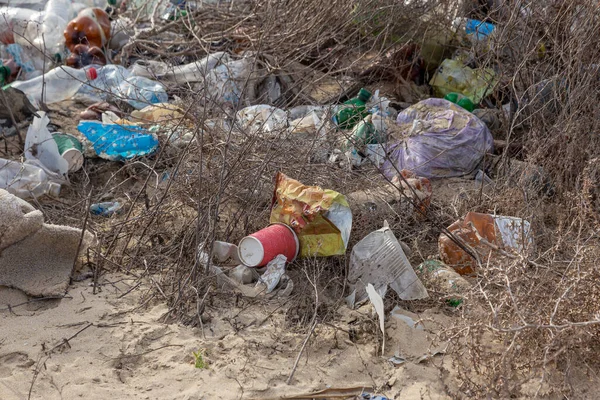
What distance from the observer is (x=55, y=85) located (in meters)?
5.63

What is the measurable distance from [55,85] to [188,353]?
3.54m

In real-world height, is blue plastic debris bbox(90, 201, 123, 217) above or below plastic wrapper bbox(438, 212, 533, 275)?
below

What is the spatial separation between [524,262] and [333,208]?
95cm

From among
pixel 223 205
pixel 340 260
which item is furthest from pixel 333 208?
pixel 223 205

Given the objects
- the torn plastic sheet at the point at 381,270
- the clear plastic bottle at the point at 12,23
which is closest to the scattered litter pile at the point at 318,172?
the torn plastic sheet at the point at 381,270

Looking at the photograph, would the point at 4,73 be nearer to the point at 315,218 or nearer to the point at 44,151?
the point at 44,151

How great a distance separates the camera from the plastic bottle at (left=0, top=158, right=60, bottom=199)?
160 inches

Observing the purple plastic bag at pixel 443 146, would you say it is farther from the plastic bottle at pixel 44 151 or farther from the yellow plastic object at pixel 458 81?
the plastic bottle at pixel 44 151

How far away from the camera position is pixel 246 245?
128 inches

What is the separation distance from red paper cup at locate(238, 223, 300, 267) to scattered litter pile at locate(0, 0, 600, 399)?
0.04 feet

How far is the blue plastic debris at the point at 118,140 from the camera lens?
180 inches

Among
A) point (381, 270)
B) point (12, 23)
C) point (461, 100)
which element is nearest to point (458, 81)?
point (461, 100)

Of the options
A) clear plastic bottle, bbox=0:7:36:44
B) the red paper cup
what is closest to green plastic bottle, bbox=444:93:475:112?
the red paper cup

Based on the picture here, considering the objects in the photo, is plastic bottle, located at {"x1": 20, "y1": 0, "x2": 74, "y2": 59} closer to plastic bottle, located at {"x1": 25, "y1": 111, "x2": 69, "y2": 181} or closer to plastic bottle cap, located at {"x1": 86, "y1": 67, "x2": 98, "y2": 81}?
plastic bottle cap, located at {"x1": 86, "y1": 67, "x2": 98, "y2": 81}
